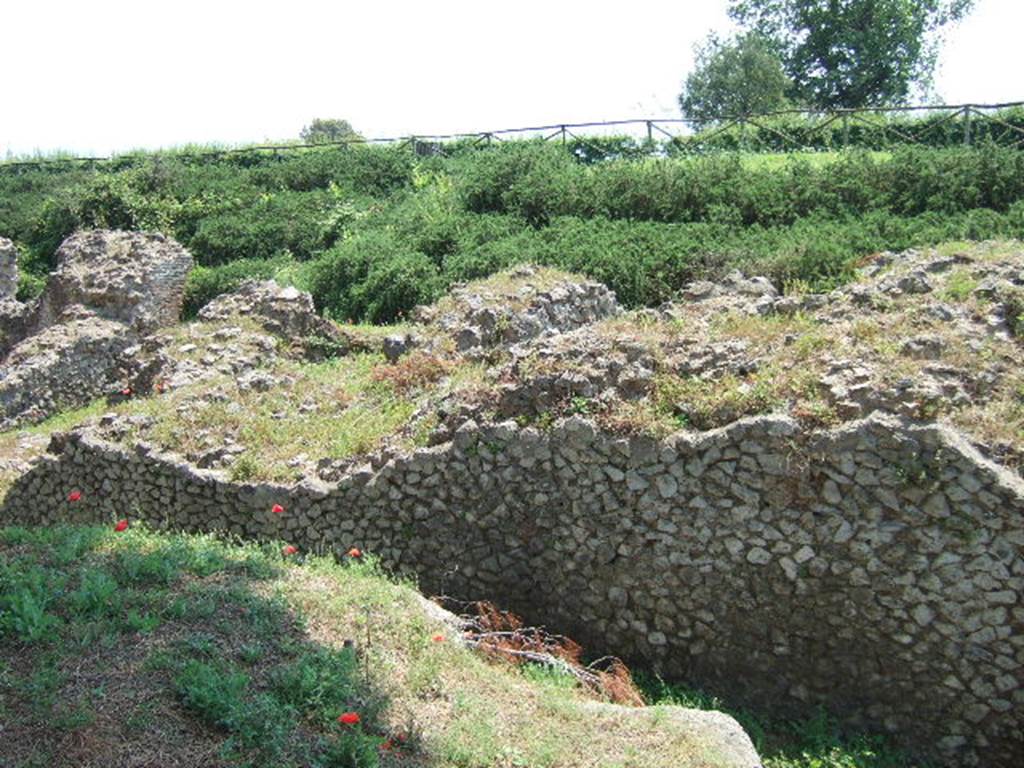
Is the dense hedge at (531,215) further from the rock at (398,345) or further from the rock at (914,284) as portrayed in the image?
the rock at (914,284)

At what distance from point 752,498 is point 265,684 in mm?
4021

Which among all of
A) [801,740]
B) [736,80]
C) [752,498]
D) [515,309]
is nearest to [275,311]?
Result: [515,309]

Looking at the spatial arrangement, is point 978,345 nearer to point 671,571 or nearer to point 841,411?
point 841,411

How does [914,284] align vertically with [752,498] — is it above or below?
above

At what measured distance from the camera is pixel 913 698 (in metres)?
7.64

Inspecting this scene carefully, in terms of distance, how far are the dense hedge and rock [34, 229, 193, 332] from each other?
2878 millimetres

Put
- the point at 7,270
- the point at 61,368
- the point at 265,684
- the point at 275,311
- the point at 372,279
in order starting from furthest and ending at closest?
1. the point at 7,270
2. the point at 372,279
3. the point at 61,368
4. the point at 275,311
5. the point at 265,684

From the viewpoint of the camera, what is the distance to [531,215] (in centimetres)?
2134

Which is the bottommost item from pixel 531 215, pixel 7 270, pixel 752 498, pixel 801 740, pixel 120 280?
pixel 801 740

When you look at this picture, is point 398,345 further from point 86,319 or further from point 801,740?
point 86,319

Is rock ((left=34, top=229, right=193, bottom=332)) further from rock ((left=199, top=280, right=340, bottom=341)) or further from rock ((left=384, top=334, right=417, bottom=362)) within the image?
rock ((left=384, top=334, right=417, bottom=362))

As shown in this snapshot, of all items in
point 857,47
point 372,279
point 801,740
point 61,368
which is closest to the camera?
point 801,740

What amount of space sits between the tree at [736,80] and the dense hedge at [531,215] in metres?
23.7

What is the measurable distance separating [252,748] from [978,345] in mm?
6479
